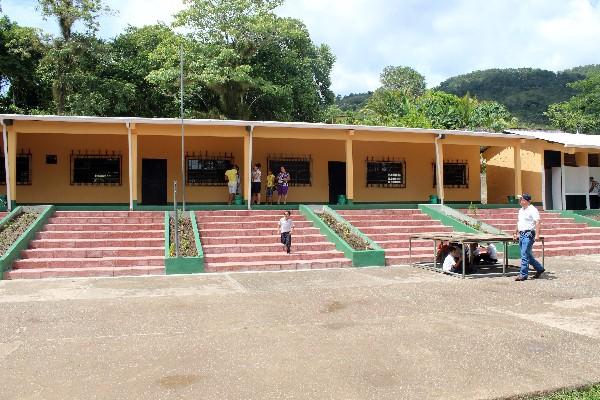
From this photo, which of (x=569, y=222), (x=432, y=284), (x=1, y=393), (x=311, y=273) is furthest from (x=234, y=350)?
(x=569, y=222)

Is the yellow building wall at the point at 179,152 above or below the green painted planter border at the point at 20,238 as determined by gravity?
above

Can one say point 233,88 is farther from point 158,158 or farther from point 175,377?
point 175,377

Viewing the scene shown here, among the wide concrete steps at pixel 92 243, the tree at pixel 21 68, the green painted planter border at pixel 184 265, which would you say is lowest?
the green painted planter border at pixel 184 265

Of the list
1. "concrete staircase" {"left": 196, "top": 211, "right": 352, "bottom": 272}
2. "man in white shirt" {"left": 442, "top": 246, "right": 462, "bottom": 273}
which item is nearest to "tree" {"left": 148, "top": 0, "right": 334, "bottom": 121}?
"concrete staircase" {"left": 196, "top": 211, "right": 352, "bottom": 272}

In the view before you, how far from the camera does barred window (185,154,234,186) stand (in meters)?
16.5

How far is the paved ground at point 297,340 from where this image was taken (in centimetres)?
394

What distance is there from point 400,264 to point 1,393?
8747 millimetres

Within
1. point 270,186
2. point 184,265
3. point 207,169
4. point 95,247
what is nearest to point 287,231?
point 184,265

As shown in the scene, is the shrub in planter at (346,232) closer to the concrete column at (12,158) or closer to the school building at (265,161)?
the school building at (265,161)

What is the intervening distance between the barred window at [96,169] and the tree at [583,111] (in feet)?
114

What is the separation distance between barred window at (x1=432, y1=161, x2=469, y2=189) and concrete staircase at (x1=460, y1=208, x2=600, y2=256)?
2.81 m

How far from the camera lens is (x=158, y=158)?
16.3 metres

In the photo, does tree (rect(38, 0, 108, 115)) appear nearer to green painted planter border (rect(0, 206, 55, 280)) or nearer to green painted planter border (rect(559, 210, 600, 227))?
green painted planter border (rect(0, 206, 55, 280))

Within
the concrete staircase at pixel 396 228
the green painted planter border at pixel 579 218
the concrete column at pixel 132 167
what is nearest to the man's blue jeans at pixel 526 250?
the concrete staircase at pixel 396 228
